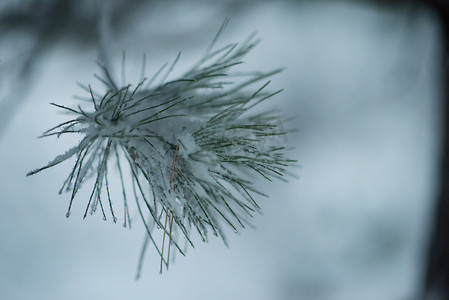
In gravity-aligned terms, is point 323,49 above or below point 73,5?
above

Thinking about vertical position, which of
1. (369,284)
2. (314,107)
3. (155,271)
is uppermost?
(314,107)

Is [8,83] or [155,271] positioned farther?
[155,271]

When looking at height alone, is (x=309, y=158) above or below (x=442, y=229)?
above

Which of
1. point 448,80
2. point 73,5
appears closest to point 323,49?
point 448,80

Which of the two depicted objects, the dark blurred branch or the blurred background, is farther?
the dark blurred branch

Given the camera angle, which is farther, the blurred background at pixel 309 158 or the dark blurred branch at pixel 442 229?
the dark blurred branch at pixel 442 229

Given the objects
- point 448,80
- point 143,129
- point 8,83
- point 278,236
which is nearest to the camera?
point 143,129

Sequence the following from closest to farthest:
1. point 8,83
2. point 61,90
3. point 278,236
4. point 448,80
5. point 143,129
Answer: point 143,129, point 8,83, point 61,90, point 278,236, point 448,80

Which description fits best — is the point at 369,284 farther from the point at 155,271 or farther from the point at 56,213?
the point at 56,213
